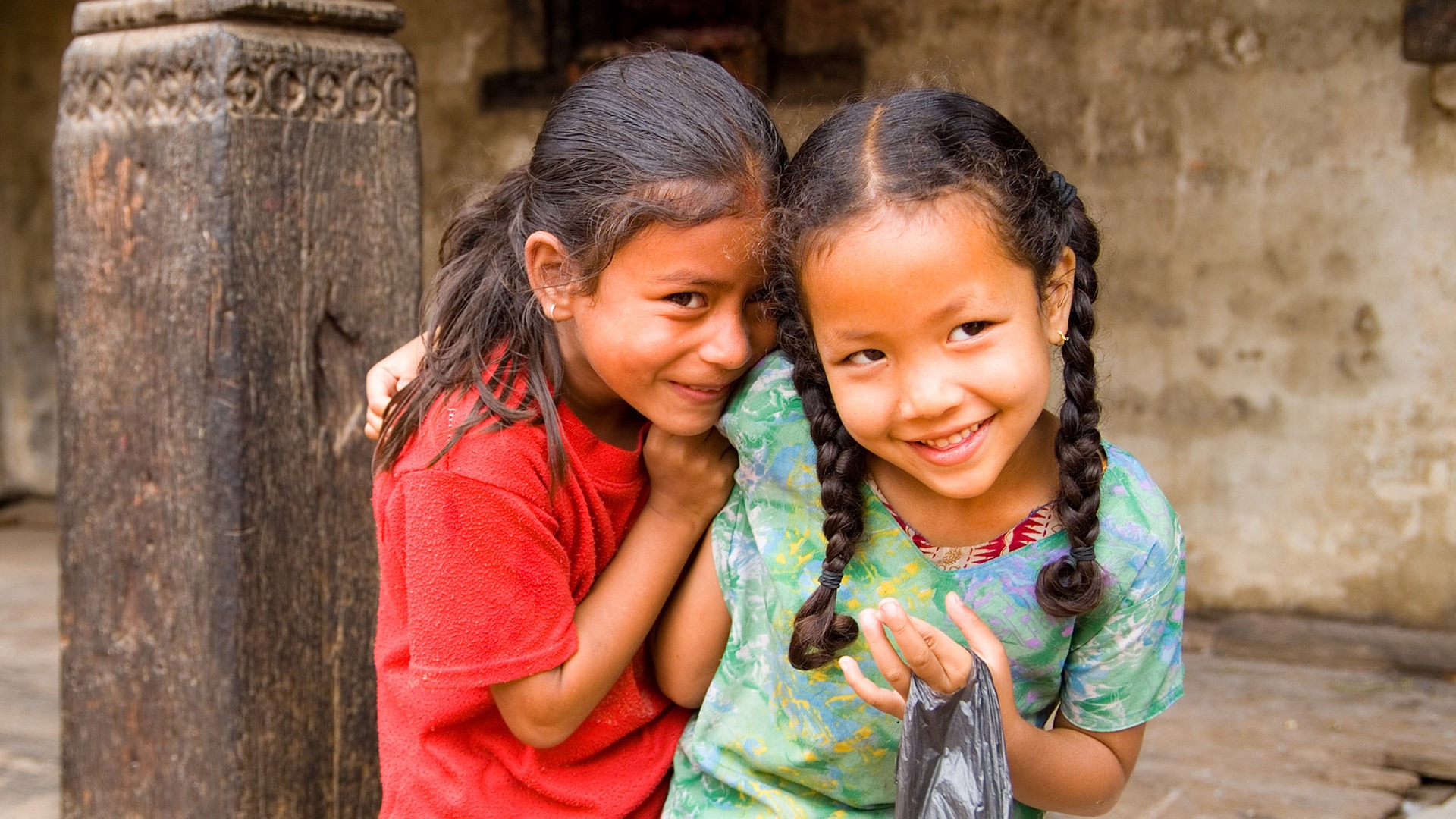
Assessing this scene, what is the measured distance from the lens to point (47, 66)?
21.6 feet

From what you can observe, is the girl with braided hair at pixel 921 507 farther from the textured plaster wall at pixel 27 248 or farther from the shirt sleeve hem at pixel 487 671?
the textured plaster wall at pixel 27 248

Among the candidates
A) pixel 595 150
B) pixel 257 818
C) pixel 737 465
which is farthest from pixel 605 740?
pixel 595 150

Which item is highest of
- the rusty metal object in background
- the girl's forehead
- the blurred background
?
the rusty metal object in background

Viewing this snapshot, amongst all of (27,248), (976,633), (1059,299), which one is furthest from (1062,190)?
(27,248)

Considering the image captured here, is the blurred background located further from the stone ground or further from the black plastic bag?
the black plastic bag

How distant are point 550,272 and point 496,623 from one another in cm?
41

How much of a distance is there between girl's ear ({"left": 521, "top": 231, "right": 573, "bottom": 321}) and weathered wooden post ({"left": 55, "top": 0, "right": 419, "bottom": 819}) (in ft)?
1.48

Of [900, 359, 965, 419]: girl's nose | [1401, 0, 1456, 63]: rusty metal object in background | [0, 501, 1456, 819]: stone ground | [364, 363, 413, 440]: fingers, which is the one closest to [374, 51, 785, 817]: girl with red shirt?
[364, 363, 413, 440]: fingers

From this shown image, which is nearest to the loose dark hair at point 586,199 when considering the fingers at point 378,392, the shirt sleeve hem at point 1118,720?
the fingers at point 378,392

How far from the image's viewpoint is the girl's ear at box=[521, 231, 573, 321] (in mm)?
1624

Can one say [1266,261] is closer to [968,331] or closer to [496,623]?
[968,331]

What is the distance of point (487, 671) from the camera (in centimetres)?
154

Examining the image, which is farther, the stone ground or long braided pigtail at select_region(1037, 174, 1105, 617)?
the stone ground

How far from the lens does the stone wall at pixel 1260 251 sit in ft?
13.5
